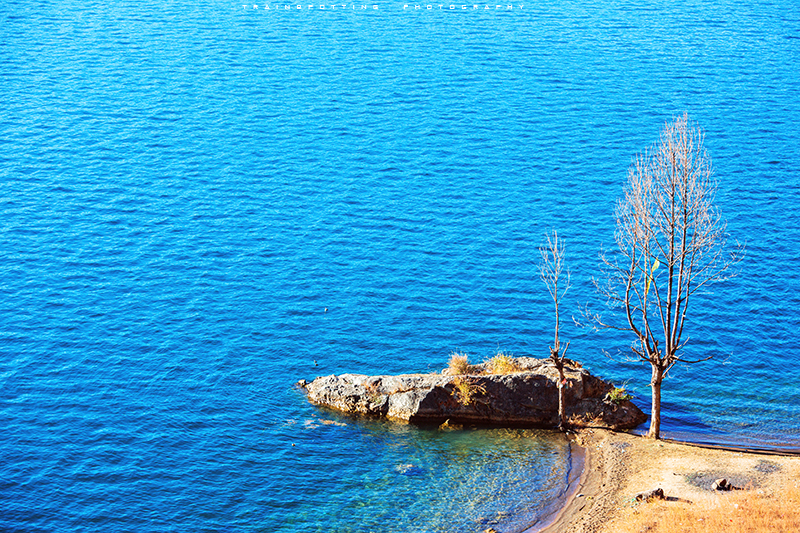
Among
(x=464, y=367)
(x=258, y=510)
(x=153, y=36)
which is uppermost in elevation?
(x=153, y=36)

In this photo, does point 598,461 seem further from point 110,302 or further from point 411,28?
point 411,28

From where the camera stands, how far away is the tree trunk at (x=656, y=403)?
44125 millimetres

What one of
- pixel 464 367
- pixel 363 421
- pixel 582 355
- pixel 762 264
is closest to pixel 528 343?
pixel 582 355

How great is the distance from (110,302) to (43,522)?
25.3 meters

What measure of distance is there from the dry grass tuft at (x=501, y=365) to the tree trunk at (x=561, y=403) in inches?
164

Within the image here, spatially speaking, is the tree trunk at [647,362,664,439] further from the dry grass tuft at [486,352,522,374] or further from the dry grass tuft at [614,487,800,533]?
the dry grass tuft at [486,352,522,374]

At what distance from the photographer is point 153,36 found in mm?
121375

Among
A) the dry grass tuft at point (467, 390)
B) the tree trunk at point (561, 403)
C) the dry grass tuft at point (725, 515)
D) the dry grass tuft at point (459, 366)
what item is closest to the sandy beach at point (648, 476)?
the dry grass tuft at point (725, 515)

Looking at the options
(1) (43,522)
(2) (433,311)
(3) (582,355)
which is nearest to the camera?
(1) (43,522)

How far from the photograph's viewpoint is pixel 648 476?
41188mm

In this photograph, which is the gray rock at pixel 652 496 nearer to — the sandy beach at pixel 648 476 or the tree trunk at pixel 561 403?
the sandy beach at pixel 648 476

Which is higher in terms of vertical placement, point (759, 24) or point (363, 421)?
point (759, 24)

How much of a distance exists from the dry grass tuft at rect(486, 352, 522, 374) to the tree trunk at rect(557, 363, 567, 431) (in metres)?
4.16

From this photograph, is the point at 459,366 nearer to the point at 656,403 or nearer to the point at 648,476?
the point at 656,403
